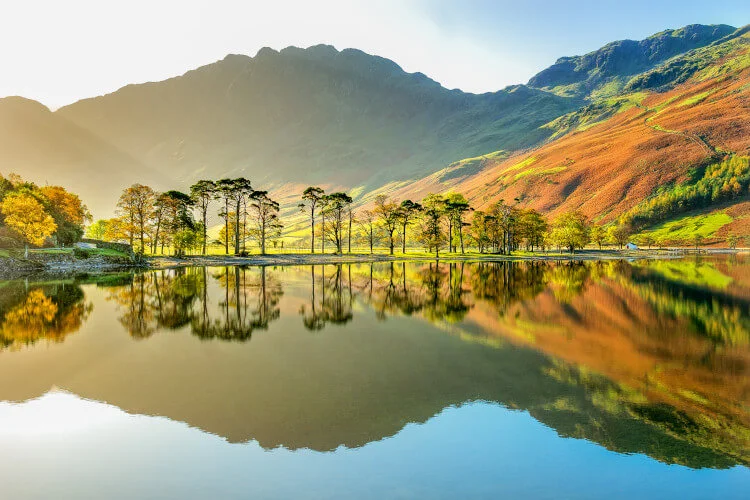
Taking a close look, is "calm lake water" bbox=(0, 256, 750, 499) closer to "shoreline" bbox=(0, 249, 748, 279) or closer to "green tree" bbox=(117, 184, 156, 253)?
"shoreline" bbox=(0, 249, 748, 279)

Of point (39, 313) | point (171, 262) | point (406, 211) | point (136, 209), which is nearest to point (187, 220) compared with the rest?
point (136, 209)

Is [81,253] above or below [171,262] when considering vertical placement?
above

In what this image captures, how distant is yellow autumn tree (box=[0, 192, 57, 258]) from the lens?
229 ft

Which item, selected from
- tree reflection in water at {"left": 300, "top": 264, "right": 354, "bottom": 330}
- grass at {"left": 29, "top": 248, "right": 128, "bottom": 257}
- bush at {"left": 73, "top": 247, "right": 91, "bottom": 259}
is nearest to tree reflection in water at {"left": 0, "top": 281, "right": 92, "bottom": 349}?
tree reflection in water at {"left": 300, "top": 264, "right": 354, "bottom": 330}

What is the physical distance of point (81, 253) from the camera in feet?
260

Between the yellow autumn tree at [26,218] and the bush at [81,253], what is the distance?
554cm

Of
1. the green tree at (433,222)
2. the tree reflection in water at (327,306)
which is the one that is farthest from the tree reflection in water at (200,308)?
the green tree at (433,222)

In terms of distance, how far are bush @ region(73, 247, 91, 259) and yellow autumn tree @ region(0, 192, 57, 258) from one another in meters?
5.54

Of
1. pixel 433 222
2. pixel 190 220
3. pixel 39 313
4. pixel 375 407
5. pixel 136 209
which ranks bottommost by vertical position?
pixel 375 407

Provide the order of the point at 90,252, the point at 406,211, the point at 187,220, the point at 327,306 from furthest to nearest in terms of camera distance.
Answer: the point at 406,211 < the point at 187,220 < the point at 90,252 < the point at 327,306

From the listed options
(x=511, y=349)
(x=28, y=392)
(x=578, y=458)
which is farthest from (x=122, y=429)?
(x=511, y=349)

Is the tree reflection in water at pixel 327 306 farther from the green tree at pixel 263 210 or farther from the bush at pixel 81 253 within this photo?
the green tree at pixel 263 210

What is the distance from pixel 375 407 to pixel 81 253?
85827 millimetres

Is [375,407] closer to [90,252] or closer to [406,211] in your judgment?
[90,252]
